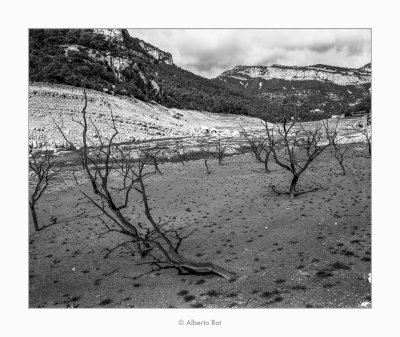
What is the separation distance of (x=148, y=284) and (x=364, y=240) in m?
9.43

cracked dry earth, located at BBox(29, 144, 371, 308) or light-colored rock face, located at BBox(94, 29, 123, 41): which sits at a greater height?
light-colored rock face, located at BBox(94, 29, 123, 41)

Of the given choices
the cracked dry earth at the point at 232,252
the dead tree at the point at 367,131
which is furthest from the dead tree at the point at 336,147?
the cracked dry earth at the point at 232,252

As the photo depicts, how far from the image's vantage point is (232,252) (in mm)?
14367

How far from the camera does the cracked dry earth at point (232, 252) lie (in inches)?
382

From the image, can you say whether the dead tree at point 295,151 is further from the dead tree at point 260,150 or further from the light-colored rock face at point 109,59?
the light-colored rock face at point 109,59

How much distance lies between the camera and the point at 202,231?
60.1 ft

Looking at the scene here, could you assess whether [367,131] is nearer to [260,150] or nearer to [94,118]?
[260,150]

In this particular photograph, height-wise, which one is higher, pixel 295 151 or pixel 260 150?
pixel 295 151


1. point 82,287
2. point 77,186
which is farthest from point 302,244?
point 77,186

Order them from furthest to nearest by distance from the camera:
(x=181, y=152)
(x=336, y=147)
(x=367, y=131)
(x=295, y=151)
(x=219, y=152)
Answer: (x=367, y=131) < (x=295, y=151) < (x=181, y=152) < (x=219, y=152) < (x=336, y=147)

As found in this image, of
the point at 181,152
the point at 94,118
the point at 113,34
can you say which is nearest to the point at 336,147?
the point at 181,152

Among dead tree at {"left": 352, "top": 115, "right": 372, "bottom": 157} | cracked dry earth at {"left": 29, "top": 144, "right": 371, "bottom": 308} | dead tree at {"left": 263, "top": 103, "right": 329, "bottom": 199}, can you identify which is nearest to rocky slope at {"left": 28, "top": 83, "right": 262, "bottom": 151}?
dead tree at {"left": 263, "top": 103, "right": 329, "bottom": 199}

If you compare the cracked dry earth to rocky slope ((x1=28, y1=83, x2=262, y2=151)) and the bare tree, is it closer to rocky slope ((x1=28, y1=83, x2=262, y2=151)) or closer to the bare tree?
the bare tree

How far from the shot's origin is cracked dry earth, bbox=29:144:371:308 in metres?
9.70
